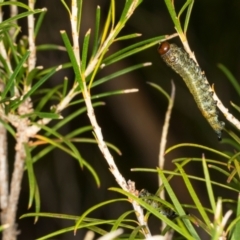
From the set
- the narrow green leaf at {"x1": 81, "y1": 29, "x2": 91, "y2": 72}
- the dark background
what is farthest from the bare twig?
the dark background

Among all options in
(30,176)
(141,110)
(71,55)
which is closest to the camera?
(71,55)

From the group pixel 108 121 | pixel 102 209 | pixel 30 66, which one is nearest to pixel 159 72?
pixel 108 121

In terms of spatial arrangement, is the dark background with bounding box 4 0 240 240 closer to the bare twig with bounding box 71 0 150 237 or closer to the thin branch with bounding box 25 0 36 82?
the thin branch with bounding box 25 0 36 82

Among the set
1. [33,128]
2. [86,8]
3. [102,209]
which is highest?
[86,8]

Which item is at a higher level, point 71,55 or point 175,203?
point 71,55

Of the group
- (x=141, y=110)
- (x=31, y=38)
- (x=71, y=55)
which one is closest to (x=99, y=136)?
(x=71, y=55)

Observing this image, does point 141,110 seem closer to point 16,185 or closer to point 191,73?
point 16,185

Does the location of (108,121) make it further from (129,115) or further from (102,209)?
(102,209)

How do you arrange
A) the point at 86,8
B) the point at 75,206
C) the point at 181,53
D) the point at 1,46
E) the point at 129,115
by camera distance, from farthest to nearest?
the point at 75,206
the point at 129,115
the point at 86,8
the point at 1,46
the point at 181,53
